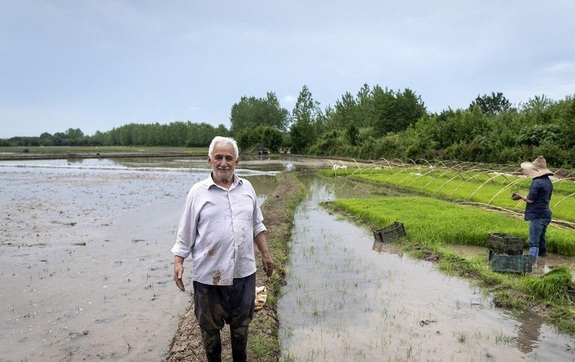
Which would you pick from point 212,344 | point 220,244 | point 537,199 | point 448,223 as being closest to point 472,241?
point 448,223

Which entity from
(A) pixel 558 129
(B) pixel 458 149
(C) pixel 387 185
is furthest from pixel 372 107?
(C) pixel 387 185

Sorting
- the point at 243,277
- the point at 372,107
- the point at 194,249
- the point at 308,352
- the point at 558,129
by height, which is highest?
the point at 372,107

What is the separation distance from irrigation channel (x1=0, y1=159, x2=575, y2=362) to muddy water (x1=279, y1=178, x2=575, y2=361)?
1 cm

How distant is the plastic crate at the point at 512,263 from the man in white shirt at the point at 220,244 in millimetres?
4953

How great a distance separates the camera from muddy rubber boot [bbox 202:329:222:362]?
2982 mm

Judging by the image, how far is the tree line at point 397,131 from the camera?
23391mm

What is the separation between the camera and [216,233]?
2.78 m

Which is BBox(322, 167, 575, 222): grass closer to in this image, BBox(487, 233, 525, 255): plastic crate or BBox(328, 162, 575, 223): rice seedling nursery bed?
BBox(328, 162, 575, 223): rice seedling nursery bed

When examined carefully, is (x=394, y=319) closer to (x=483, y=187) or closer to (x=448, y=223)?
(x=448, y=223)

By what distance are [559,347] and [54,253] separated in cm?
808

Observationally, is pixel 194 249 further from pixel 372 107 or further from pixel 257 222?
pixel 372 107

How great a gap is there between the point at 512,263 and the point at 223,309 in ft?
17.2

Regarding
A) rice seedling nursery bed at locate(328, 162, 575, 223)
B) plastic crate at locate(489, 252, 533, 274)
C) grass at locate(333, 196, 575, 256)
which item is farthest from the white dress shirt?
rice seedling nursery bed at locate(328, 162, 575, 223)

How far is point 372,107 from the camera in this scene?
60875 millimetres
